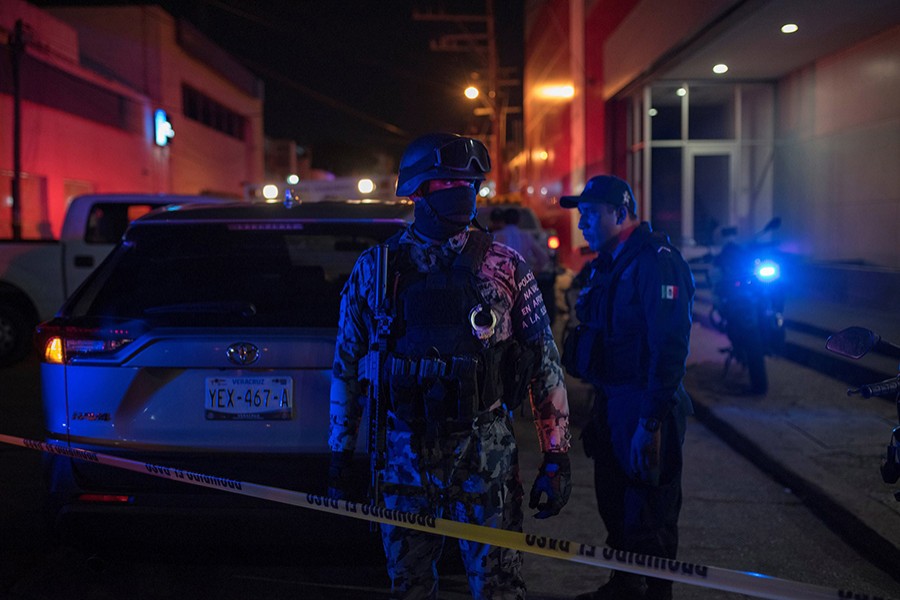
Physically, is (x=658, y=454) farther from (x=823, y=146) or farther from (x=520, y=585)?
(x=823, y=146)

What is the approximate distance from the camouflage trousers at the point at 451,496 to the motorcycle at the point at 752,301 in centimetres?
559

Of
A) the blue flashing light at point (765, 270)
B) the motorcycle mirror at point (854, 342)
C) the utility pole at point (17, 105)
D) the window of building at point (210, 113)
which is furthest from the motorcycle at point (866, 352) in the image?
the window of building at point (210, 113)

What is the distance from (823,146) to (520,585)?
43.6 feet

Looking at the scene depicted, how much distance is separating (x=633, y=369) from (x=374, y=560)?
132cm

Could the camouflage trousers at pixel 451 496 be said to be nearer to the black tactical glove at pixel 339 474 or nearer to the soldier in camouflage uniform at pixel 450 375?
the soldier in camouflage uniform at pixel 450 375

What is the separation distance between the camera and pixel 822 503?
474 centimetres

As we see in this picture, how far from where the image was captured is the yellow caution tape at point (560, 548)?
2.05 m

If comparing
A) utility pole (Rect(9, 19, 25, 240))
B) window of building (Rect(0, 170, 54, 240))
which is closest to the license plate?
utility pole (Rect(9, 19, 25, 240))

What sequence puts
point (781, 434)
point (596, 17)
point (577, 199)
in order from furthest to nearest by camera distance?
point (596, 17) < point (781, 434) < point (577, 199)

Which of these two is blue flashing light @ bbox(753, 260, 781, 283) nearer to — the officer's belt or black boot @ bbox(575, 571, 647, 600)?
black boot @ bbox(575, 571, 647, 600)

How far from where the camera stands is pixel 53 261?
10.1 meters

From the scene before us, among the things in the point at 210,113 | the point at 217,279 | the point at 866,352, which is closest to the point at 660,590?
the point at 866,352

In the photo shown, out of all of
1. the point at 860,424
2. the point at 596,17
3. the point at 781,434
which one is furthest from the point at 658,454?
the point at 596,17

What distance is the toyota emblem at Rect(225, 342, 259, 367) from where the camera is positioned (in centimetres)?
311
